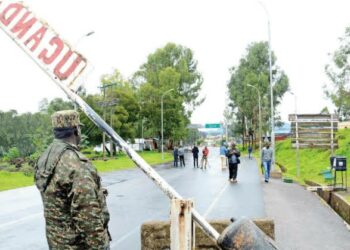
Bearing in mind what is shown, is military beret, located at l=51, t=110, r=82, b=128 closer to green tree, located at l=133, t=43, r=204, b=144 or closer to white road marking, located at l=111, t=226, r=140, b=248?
white road marking, located at l=111, t=226, r=140, b=248

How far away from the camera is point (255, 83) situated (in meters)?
71.9

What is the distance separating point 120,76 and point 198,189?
2150 inches

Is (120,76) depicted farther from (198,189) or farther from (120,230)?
(120,230)

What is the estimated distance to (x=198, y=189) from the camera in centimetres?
1873

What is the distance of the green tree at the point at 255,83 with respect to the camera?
7206 cm

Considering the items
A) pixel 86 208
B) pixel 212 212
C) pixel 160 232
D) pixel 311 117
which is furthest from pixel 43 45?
pixel 311 117

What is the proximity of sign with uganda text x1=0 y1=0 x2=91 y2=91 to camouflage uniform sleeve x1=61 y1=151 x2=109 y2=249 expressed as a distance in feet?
1.86

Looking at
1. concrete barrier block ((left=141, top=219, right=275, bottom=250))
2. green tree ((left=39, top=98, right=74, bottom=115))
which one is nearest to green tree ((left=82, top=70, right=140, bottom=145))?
green tree ((left=39, top=98, right=74, bottom=115))

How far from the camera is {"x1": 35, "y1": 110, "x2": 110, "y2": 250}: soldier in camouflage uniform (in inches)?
123

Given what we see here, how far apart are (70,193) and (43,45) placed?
3.19 feet

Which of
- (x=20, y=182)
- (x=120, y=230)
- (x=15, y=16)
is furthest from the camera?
(x=20, y=182)

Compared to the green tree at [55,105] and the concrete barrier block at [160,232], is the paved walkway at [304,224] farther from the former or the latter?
the green tree at [55,105]

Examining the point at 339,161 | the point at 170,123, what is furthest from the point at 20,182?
the point at 170,123

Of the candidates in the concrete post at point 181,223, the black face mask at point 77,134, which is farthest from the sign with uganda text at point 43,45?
the concrete post at point 181,223
